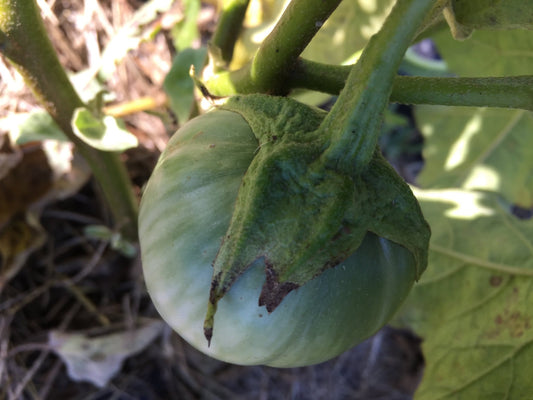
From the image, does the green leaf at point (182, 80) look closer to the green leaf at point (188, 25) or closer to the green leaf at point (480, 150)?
the green leaf at point (188, 25)

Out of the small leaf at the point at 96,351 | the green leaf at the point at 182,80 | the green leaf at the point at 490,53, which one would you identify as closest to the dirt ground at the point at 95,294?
the small leaf at the point at 96,351

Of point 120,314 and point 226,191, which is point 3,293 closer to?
point 120,314

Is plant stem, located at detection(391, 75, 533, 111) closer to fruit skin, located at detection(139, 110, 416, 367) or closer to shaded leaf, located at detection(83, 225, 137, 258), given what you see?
fruit skin, located at detection(139, 110, 416, 367)

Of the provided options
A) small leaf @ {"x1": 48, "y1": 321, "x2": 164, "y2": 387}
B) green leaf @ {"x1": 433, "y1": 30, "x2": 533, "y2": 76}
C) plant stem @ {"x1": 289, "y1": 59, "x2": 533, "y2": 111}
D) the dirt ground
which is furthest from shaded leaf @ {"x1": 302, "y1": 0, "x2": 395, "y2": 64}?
small leaf @ {"x1": 48, "y1": 321, "x2": 164, "y2": 387}

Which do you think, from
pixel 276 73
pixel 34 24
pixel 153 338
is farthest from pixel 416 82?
pixel 153 338

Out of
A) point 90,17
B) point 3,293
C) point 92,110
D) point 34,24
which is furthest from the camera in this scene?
point 90,17

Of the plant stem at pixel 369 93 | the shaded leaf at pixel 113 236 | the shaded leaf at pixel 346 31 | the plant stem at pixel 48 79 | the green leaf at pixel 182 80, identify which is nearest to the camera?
the plant stem at pixel 369 93
